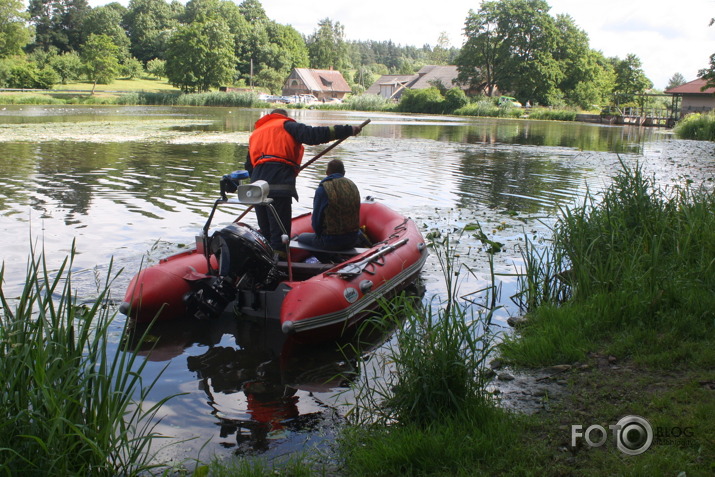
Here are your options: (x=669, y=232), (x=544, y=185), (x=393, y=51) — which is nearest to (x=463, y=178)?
(x=544, y=185)

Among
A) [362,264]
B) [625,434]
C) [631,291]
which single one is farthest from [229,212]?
[625,434]

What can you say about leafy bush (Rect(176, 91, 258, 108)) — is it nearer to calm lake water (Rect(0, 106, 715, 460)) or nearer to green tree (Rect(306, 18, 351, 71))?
calm lake water (Rect(0, 106, 715, 460))

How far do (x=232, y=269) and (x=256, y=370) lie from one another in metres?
0.86

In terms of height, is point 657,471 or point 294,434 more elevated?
point 657,471

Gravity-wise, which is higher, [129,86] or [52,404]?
[129,86]

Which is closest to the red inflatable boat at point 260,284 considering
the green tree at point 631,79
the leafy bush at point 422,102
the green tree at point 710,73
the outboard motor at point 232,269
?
the outboard motor at point 232,269

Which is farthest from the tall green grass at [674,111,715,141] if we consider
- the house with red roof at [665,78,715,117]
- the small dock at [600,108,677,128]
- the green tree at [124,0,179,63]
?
the green tree at [124,0,179,63]

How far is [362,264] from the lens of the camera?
5426 millimetres

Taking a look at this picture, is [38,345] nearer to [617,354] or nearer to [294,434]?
[294,434]

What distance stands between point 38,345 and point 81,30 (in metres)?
95.5

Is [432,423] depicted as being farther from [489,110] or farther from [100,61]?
[100,61]

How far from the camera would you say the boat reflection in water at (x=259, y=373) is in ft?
11.9

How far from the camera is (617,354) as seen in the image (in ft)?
12.9

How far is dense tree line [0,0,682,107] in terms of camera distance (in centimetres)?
5938
